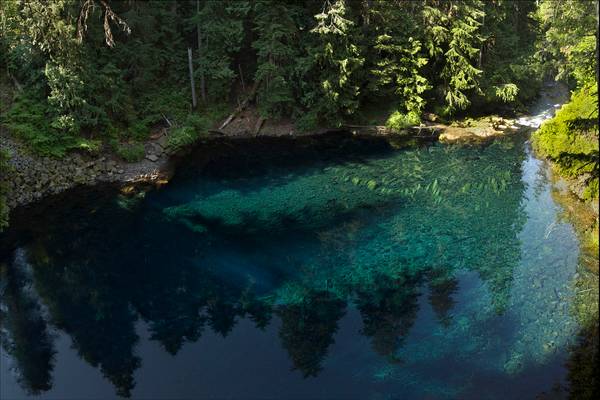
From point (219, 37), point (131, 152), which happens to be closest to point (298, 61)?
point (219, 37)

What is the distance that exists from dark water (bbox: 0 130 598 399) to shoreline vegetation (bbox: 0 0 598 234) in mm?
4318

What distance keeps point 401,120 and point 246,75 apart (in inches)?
506

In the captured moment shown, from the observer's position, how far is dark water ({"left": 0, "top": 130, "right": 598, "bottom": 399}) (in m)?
15.0

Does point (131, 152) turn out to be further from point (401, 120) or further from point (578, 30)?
point (578, 30)

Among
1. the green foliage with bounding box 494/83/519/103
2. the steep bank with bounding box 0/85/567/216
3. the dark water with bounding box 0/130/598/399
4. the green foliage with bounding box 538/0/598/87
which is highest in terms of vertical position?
the green foliage with bounding box 538/0/598/87

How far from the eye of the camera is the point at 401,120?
123 ft

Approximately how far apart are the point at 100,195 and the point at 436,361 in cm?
2052

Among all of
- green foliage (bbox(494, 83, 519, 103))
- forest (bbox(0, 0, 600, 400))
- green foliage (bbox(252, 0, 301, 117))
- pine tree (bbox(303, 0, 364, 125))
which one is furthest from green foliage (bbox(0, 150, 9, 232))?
green foliage (bbox(494, 83, 519, 103))

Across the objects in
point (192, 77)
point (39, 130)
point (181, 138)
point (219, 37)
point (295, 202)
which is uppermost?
point (219, 37)

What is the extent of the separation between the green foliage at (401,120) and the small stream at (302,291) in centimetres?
833

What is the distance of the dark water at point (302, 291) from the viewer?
14953mm

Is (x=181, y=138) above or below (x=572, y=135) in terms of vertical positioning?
above

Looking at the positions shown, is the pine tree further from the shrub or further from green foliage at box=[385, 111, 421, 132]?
the shrub

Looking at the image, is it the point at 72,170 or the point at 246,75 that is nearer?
the point at 72,170
